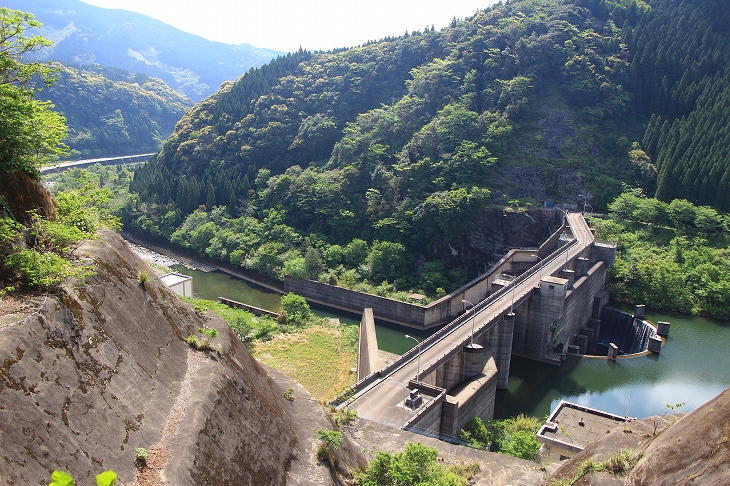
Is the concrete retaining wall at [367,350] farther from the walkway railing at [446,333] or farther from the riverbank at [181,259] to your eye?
the riverbank at [181,259]

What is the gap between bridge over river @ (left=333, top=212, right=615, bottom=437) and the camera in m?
32.2

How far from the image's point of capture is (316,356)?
154ft

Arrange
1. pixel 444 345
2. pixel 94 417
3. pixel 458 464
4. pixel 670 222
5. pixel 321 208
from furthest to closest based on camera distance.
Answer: pixel 321 208 → pixel 670 222 → pixel 444 345 → pixel 458 464 → pixel 94 417

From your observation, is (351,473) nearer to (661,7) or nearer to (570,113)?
(570,113)

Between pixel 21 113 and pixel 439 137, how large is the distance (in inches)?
→ 2785

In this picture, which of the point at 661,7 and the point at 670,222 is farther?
the point at 661,7

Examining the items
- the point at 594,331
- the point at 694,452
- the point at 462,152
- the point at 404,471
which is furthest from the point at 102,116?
the point at 694,452

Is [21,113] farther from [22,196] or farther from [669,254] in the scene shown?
[669,254]

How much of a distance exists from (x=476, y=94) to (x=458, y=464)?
76098 mm

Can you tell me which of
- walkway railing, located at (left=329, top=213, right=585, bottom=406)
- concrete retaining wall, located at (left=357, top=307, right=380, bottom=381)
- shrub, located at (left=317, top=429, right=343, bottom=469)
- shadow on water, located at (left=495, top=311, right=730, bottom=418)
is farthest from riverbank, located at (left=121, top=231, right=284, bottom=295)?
shrub, located at (left=317, top=429, right=343, bottom=469)

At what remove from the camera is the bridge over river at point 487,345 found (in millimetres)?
32188

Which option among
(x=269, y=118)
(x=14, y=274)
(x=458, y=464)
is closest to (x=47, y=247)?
(x=14, y=274)

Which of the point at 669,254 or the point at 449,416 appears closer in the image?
the point at 449,416

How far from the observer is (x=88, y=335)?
496 inches
